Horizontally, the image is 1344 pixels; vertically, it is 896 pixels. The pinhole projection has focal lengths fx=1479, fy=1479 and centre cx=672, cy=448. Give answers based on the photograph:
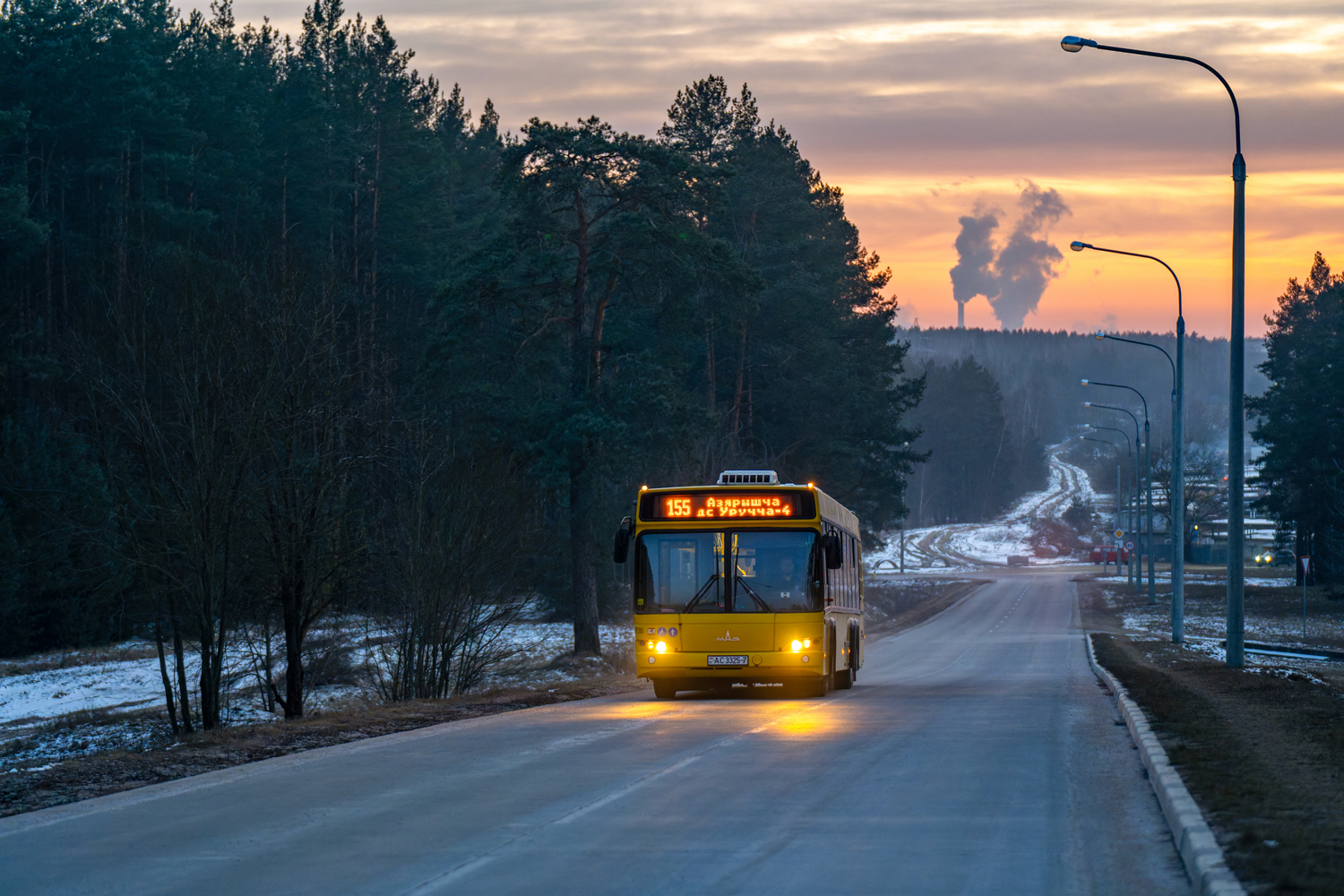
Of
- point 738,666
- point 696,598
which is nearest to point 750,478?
point 696,598

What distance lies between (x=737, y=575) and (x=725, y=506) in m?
1.09

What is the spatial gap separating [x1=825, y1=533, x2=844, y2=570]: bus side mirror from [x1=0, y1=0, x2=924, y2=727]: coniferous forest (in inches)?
290

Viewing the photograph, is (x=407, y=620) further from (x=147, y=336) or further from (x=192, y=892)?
(x=192, y=892)

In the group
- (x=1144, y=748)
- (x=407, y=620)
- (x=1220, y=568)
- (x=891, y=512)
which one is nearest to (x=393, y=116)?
(x=891, y=512)

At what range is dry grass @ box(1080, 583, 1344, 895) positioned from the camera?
7.77 m

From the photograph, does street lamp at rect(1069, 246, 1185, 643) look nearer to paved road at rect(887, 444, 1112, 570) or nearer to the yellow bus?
the yellow bus

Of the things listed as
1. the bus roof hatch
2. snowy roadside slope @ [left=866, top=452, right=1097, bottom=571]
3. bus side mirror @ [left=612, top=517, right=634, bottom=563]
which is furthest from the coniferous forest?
snowy roadside slope @ [left=866, top=452, right=1097, bottom=571]

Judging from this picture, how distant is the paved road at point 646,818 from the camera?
814 centimetres

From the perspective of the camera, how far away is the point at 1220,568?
4419 inches

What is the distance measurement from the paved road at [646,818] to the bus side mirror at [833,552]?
152 inches

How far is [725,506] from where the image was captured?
74.3 feet

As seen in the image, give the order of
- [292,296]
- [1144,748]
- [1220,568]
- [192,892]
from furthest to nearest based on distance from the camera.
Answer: [1220,568] → [292,296] → [1144,748] → [192,892]

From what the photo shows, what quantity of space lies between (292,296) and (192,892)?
15.8m

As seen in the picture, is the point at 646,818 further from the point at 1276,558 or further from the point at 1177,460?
the point at 1276,558
